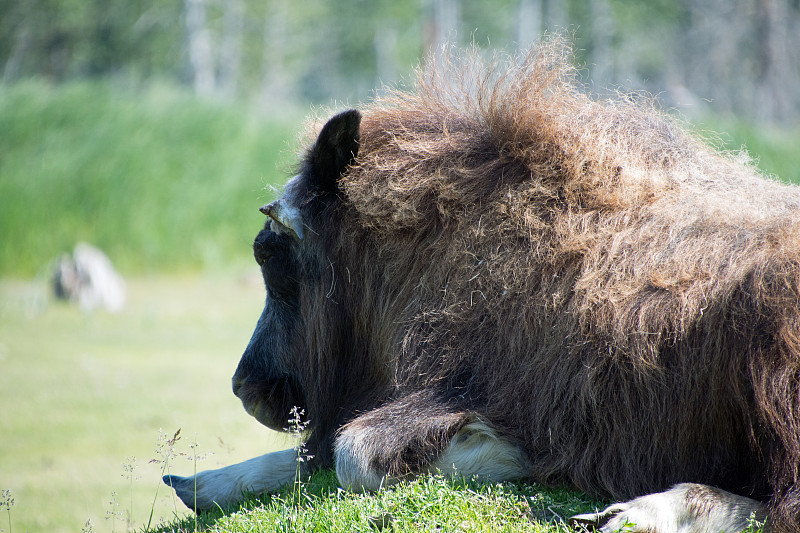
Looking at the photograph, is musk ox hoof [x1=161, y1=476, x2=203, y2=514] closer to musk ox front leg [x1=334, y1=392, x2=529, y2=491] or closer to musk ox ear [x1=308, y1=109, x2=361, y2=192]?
musk ox front leg [x1=334, y1=392, x2=529, y2=491]

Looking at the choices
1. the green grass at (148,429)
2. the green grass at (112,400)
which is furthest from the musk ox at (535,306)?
the green grass at (112,400)

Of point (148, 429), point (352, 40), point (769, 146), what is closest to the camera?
point (148, 429)

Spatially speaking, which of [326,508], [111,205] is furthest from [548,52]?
[111,205]

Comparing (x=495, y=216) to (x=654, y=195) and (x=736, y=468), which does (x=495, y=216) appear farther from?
(x=736, y=468)

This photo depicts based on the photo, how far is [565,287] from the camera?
3.00 metres

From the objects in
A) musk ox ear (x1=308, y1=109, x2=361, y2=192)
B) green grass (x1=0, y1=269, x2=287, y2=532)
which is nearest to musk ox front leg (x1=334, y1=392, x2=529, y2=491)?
green grass (x1=0, y1=269, x2=287, y2=532)

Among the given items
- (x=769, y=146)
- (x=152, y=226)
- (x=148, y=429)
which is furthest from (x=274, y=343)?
(x=769, y=146)

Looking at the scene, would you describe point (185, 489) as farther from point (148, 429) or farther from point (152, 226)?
point (152, 226)

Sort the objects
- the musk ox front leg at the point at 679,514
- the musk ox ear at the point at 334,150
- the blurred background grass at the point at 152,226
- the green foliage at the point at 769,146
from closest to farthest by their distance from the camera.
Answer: the musk ox front leg at the point at 679,514 → the musk ox ear at the point at 334,150 → the blurred background grass at the point at 152,226 → the green foliage at the point at 769,146

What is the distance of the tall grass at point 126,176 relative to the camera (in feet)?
48.8

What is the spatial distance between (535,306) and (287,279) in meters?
1.21

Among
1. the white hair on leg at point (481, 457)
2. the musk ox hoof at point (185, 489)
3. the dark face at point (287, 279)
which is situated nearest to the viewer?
the white hair on leg at point (481, 457)

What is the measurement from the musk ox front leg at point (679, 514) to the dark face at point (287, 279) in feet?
5.24

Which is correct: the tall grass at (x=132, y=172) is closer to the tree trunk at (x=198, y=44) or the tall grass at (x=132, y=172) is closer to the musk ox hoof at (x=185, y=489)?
the musk ox hoof at (x=185, y=489)
